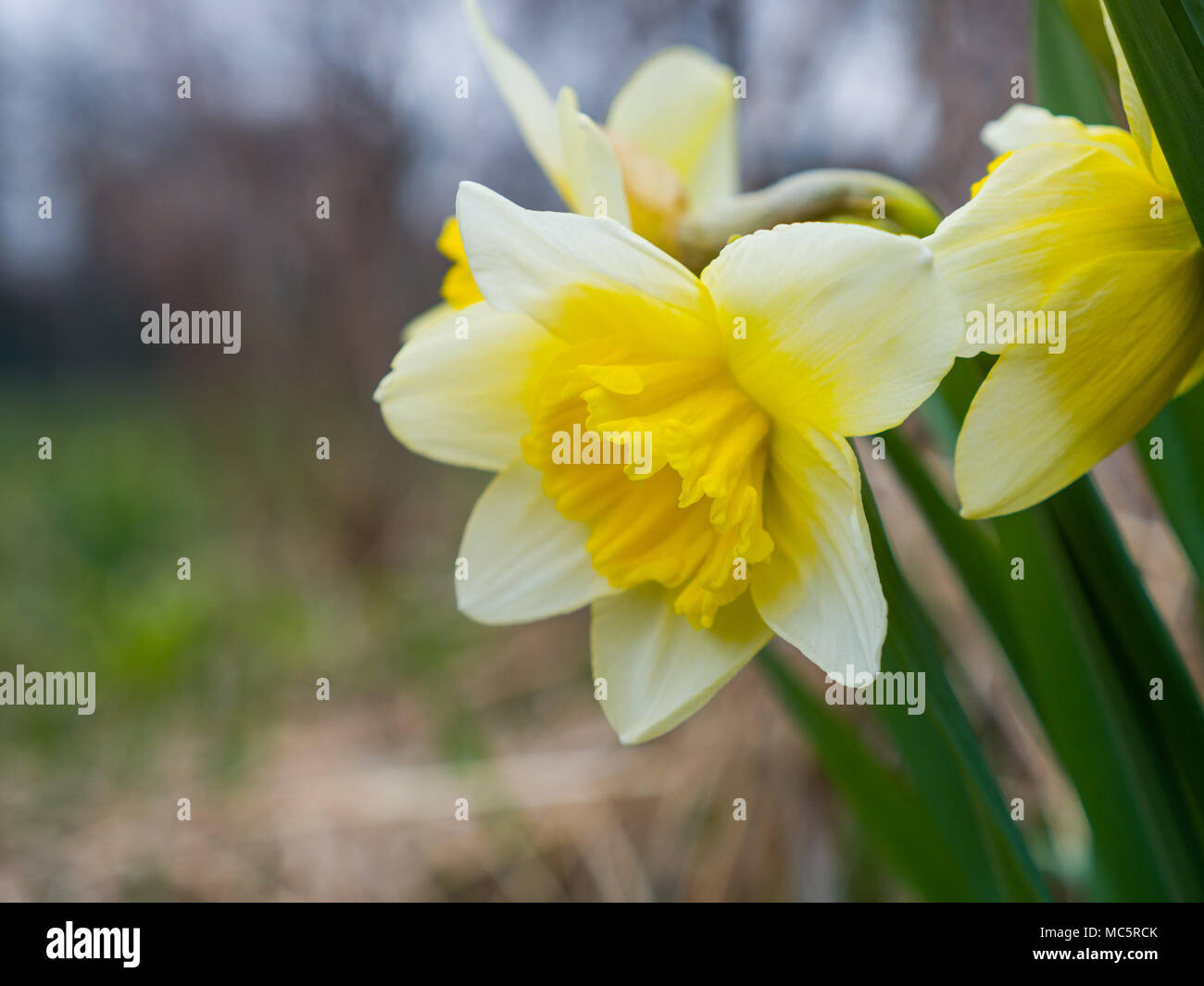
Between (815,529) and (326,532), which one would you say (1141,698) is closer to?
(815,529)

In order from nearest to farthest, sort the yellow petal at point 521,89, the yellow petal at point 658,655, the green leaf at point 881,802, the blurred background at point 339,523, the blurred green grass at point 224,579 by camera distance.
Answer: the yellow petal at point 658,655, the yellow petal at point 521,89, the green leaf at point 881,802, the blurred background at point 339,523, the blurred green grass at point 224,579

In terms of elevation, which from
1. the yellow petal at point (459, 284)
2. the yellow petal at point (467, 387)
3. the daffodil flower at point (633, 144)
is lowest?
the yellow petal at point (467, 387)

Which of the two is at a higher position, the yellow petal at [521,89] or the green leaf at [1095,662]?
the yellow petal at [521,89]

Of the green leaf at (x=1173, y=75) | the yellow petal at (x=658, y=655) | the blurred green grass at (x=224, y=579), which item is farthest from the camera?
the blurred green grass at (x=224, y=579)

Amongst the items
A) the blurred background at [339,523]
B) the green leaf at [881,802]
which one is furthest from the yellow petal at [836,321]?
the blurred background at [339,523]

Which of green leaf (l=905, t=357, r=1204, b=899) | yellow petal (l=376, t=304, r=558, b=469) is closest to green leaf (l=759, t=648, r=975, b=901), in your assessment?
green leaf (l=905, t=357, r=1204, b=899)

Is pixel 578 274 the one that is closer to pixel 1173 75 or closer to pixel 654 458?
pixel 654 458

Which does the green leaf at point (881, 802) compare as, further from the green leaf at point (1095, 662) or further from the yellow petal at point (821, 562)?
the yellow petal at point (821, 562)
